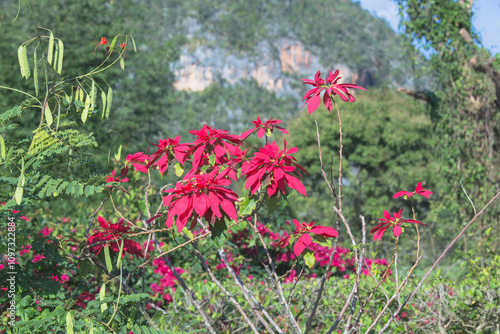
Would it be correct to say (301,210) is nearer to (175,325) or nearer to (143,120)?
(143,120)

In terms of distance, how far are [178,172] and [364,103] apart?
15114 millimetres

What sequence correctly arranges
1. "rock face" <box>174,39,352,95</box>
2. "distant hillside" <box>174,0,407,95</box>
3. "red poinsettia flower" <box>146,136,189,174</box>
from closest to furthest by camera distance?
"red poinsettia flower" <box>146,136,189,174</box>, "distant hillside" <box>174,0,407,95</box>, "rock face" <box>174,39,352,95</box>

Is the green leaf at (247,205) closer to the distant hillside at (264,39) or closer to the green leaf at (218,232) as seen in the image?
the green leaf at (218,232)

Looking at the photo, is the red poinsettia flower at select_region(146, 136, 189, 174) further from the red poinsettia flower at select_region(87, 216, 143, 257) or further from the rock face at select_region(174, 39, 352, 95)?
the rock face at select_region(174, 39, 352, 95)

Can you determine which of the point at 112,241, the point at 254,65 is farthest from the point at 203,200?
the point at 254,65

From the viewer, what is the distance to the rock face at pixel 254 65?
78.8m

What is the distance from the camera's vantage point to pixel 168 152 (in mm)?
1543

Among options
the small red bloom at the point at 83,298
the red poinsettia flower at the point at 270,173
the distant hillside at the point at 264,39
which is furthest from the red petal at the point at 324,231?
the distant hillside at the point at 264,39

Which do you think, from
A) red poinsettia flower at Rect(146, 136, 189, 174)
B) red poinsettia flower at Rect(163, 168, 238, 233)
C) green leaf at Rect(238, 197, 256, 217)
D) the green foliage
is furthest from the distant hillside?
red poinsettia flower at Rect(163, 168, 238, 233)

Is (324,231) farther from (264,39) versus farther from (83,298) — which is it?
(264,39)

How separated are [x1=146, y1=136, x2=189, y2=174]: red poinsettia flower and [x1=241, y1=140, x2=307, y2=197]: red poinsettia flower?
34cm

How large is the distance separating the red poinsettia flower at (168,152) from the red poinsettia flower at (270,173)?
34 cm

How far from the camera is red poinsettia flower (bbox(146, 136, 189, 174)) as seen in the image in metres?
1.47

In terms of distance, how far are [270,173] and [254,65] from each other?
81448mm
